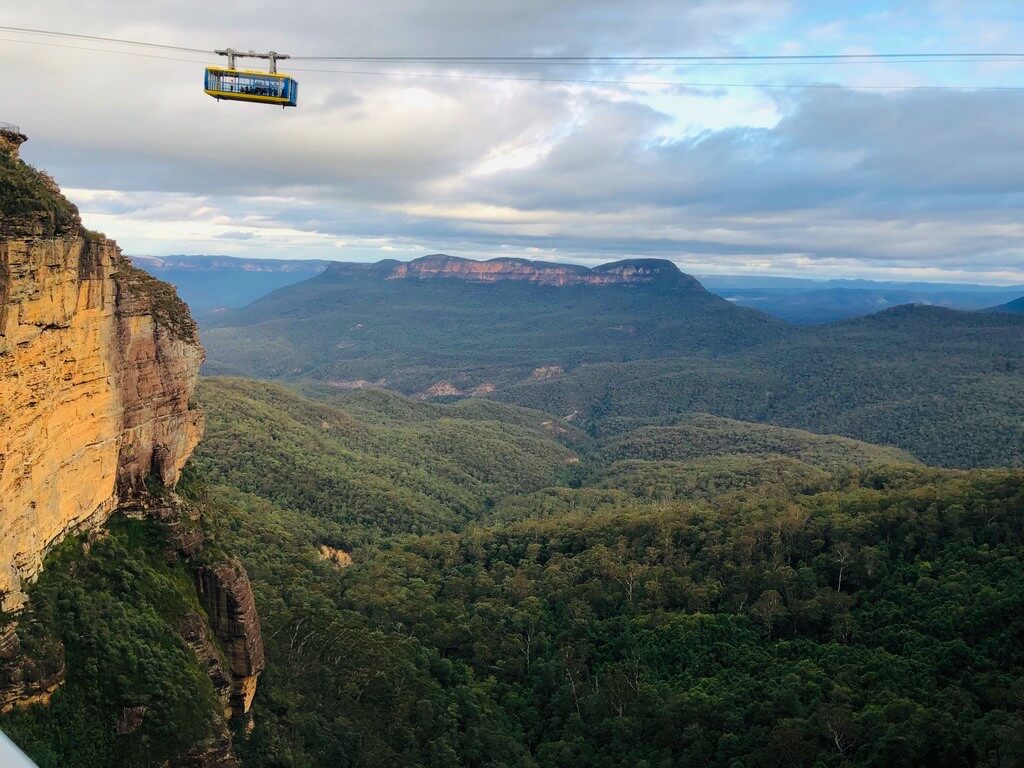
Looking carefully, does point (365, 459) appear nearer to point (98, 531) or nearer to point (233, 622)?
point (233, 622)

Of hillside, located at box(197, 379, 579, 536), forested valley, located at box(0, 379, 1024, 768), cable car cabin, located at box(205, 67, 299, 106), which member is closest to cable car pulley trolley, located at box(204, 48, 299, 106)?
cable car cabin, located at box(205, 67, 299, 106)

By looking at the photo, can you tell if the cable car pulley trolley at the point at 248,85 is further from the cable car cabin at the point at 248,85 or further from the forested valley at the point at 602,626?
the forested valley at the point at 602,626

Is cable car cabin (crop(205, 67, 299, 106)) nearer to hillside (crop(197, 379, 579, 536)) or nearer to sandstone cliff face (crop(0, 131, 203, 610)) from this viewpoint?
sandstone cliff face (crop(0, 131, 203, 610))

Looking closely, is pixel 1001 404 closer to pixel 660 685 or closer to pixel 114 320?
pixel 660 685

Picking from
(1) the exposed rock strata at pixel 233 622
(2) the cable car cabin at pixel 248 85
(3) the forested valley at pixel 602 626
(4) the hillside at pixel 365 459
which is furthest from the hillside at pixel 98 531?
(4) the hillside at pixel 365 459

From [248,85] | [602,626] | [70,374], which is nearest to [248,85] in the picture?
[248,85]

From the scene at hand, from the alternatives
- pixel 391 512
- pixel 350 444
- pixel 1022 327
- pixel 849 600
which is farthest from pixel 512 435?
pixel 1022 327
